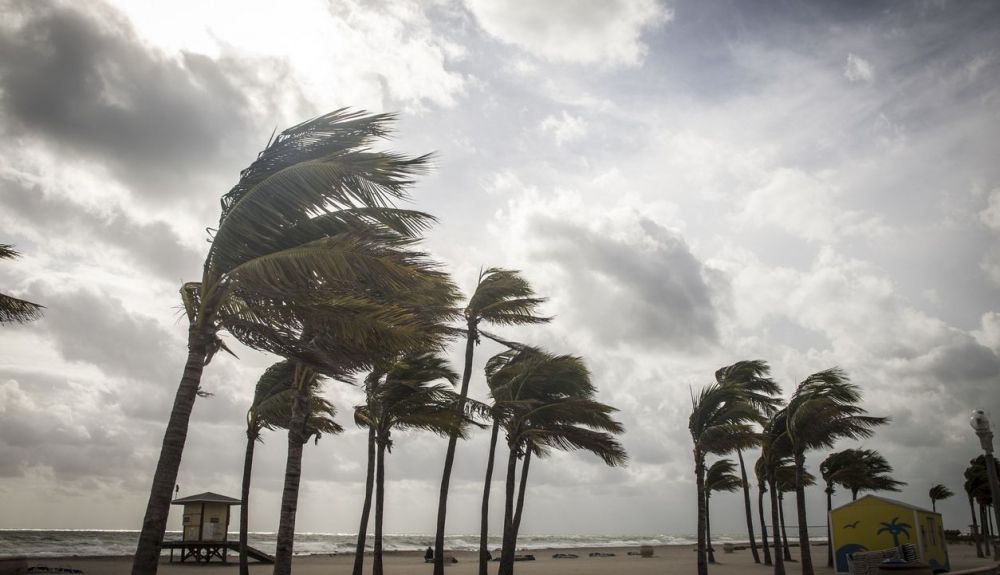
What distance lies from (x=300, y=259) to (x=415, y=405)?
1058cm

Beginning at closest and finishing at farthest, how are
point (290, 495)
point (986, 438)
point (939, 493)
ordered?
point (986, 438)
point (290, 495)
point (939, 493)

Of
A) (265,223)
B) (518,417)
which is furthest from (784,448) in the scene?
(265,223)

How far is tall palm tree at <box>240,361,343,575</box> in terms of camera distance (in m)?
16.8

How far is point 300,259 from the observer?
7.98 meters

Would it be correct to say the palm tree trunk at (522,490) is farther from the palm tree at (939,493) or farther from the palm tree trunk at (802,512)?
the palm tree at (939,493)

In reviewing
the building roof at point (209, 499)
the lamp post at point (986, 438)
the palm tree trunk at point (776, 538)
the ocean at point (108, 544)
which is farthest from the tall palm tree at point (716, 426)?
the ocean at point (108, 544)

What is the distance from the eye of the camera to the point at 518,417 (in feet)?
65.1

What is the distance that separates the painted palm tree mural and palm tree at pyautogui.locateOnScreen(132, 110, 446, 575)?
67.6ft

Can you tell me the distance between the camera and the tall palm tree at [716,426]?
66.3ft

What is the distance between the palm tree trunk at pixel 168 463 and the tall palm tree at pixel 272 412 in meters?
6.86

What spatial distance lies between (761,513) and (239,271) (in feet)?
117

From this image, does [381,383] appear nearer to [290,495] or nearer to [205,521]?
[290,495]

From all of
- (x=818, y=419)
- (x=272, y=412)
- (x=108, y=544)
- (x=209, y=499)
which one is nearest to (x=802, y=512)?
(x=818, y=419)

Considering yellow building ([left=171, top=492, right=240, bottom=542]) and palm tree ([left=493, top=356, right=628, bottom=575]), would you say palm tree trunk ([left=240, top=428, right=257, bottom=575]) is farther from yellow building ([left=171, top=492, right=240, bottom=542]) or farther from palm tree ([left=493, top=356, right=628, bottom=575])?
yellow building ([left=171, top=492, right=240, bottom=542])
